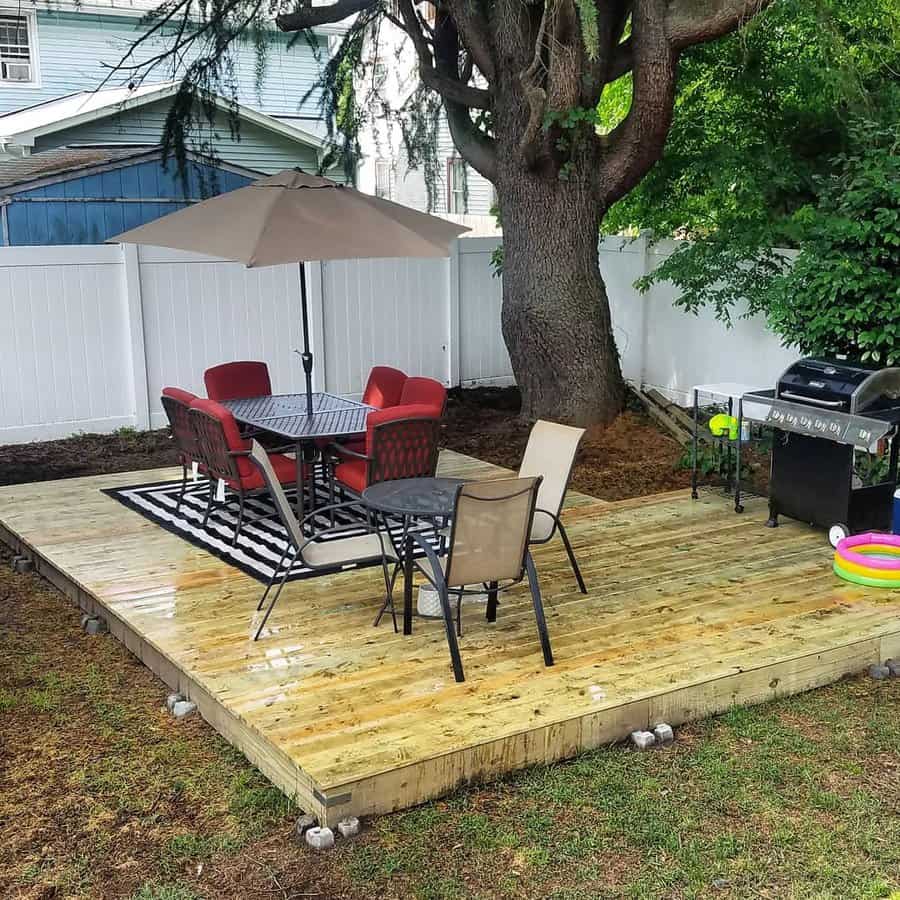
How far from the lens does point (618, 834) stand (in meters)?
3.68

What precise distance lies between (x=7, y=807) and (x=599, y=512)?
14.0 feet

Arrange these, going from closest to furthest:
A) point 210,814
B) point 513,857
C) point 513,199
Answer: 1. point 513,857
2. point 210,814
3. point 513,199

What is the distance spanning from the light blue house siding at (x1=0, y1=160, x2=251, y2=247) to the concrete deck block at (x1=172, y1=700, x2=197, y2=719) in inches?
407

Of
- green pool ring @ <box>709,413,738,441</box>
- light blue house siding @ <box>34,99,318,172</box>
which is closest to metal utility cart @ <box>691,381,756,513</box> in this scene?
green pool ring @ <box>709,413,738,441</box>

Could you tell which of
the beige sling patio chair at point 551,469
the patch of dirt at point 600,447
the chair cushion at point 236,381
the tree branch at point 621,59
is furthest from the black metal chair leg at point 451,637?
the tree branch at point 621,59

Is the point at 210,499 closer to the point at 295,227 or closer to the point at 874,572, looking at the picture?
the point at 295,227

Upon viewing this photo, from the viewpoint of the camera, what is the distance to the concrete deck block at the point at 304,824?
146 inches

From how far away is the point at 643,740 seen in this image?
4305mm

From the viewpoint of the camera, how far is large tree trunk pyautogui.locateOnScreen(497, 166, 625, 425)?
9008 millimetres

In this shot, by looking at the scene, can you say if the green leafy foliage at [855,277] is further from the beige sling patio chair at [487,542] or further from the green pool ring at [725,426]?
the beige sling patio chair at [487,542]

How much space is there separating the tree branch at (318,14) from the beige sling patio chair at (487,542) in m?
6.71

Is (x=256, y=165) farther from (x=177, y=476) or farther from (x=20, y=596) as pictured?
(x=20, y=596)

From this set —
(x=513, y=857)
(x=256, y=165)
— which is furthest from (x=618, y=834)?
(x=256, y=165)

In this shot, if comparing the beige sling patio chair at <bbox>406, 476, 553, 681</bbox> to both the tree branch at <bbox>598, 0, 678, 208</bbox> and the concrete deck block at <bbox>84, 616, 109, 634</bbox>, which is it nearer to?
the concrete deck block at <bbox>84, 616, 109, 634</bbox>
